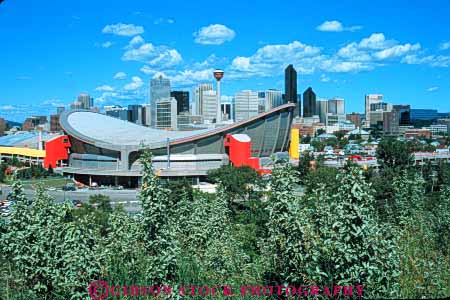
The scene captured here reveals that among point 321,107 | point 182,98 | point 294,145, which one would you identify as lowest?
point 294,145

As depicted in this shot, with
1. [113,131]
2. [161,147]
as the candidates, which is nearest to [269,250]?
[161,147]

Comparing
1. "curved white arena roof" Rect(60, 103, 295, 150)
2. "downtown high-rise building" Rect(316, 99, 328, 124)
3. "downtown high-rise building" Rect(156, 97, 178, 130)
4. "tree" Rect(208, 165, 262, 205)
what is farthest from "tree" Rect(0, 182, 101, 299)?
"downtown high-rise building" Rect(316, 99, 328, 124)

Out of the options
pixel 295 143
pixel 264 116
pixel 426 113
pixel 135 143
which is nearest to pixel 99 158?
pixel 135 143

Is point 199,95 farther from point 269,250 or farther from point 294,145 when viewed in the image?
point 269,250

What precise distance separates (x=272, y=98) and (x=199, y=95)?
1036 cm

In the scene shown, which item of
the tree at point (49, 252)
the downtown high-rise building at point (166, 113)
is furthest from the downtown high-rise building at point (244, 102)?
the tree at point (49, 252)

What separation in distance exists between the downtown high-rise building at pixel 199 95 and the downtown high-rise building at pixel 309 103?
20674 mm

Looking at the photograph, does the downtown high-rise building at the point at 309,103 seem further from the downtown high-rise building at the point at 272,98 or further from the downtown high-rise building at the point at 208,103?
the downtown high-rise building at the point at 208,103

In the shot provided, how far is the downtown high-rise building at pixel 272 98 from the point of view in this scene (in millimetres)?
55356

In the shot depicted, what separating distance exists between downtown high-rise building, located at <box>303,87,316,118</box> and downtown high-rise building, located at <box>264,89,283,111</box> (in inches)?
419

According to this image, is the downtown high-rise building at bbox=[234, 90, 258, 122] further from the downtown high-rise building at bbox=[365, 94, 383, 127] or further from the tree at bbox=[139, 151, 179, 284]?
the tree at bbox=[139, 151, 179, 284]

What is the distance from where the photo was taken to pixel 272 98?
56.9m

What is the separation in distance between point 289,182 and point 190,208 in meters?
3.45

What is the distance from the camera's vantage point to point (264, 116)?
69.7 feet
